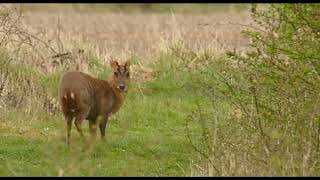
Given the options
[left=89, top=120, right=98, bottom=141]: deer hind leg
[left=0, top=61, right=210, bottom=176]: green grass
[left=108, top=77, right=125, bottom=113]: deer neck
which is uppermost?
[left=108, top=77, right=125, bottom=113]: deer neck

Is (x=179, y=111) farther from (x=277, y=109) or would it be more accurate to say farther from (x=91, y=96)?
(x=277, y=109)

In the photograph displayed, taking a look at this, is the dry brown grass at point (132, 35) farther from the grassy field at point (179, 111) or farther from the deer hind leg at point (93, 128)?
the deer hind leg at point (93, 128)

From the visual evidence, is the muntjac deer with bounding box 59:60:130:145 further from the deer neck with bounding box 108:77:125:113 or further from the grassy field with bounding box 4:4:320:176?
the grassy field with bounding box 4:4:320:176

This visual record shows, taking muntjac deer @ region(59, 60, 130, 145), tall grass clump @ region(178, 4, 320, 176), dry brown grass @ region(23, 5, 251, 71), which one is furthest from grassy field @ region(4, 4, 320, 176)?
muntjac deer @ region(59, 60, 130, 145)

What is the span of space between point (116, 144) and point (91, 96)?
0.81 meters

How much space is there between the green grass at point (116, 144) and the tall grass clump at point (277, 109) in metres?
0.83

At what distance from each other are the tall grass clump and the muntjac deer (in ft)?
7.13

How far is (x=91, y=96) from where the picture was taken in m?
12.9

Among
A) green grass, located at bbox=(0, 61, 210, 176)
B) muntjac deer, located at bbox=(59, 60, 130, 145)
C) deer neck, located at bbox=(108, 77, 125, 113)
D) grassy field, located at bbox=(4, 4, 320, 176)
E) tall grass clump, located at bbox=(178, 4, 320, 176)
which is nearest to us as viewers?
tall grass clump, located at bbox=(178, 4, 320, 176)

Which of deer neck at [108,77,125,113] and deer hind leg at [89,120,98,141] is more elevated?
deer neck at [108,77,125,113]

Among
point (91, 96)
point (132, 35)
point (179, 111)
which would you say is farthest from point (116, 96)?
point (132, 35)

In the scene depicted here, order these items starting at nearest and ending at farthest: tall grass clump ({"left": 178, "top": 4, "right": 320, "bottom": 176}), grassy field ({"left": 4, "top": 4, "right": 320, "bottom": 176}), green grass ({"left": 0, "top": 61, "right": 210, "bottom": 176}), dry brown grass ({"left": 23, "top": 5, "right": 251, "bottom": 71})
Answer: tall grass clump ({"left": 178, "top": 4, "right": 320, "bottom": 176}), grassy field ({"left": 4, "top": 4, "right": 320, "bottom": 176}), green grass ({"left": 0, "top": 61, "right": 210, "bottom": 176}), dry brown grass ({"left": 23, "top": 5, "right": 251, "bottom": 71})

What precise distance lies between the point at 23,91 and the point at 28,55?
7.46 ft

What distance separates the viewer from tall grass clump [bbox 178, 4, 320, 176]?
9.52 metres
